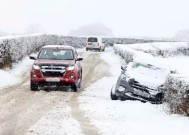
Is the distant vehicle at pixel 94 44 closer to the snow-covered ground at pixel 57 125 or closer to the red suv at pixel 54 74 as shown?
the red suv at pixel 54 74

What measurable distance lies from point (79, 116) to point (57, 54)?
25.3 ft

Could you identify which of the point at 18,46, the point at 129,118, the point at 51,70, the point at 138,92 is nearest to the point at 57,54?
the point at 51,70

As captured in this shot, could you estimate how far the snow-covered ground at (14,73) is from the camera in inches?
884

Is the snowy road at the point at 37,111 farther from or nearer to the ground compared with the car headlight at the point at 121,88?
nearer to the ground

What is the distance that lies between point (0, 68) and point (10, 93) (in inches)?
328

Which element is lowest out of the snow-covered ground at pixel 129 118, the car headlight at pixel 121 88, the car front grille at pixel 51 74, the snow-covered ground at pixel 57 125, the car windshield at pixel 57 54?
the snow-covered ground at pixel 129 118

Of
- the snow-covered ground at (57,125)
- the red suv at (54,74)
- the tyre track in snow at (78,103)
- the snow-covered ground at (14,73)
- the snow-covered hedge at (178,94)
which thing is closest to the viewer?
the snow-covered ground at (57,125)

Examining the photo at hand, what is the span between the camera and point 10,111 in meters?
14.0

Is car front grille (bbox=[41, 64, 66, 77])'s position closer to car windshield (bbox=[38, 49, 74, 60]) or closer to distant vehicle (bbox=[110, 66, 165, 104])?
car windshield (bbox=[38, 49, 74, 60])

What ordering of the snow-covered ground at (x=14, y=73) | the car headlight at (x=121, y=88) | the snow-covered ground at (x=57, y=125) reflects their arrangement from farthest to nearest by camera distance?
the snow-covered ground at (x=14, y=73) → the car headlight at (x=121, y=88) → the snow-covered ground at (x=57, y=125)

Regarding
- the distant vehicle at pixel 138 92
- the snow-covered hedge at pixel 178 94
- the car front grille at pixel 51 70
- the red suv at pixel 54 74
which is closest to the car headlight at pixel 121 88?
the distant vehicle at pixel 138 92

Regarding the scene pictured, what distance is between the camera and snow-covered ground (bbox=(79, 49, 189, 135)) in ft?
38.2

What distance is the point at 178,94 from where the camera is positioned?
13781 mm

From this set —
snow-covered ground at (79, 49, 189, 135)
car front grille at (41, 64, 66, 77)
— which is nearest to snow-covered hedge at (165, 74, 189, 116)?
snow-covered ground at (79, 49, 189, 135)
